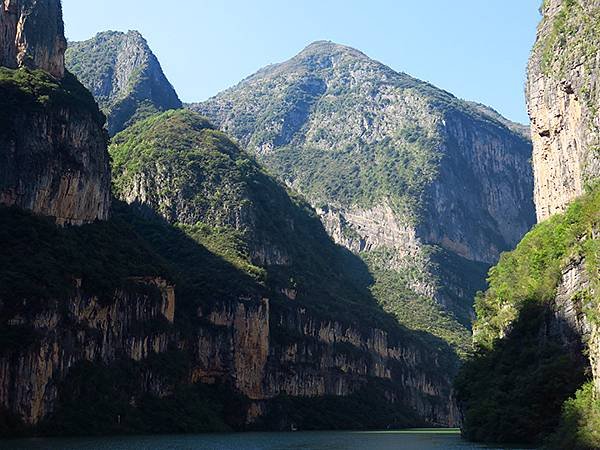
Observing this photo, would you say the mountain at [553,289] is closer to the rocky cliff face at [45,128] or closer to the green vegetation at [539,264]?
the green vegetation at [539,264]

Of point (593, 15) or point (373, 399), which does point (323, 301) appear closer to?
point (373, 399)

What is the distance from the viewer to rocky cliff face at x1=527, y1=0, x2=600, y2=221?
90062 mm

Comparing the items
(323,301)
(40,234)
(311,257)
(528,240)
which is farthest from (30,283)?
(311,257)

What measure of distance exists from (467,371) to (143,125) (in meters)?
111

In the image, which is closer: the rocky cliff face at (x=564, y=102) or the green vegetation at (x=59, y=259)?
the green vegetation at (x=59, y=259)

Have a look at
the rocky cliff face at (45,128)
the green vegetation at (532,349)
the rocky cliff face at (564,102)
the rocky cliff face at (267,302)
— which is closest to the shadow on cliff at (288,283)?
the rocky cliff face at (267,302)

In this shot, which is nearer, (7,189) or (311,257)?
(7,189)

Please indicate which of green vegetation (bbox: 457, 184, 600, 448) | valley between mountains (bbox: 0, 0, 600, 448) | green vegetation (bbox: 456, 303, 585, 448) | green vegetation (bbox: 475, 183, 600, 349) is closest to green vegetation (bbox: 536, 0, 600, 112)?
valley between mountains (bbox: 0, 0, 600, 448)

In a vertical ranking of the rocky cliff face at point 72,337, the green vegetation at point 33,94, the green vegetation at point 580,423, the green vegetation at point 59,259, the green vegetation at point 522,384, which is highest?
the green vegetation at point 33,94

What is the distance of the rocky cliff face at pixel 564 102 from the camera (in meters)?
90.1

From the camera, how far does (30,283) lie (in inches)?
3455

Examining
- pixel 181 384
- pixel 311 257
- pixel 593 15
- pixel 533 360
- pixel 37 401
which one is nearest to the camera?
pixel 533 360

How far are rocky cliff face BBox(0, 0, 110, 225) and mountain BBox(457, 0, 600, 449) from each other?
45610 mm

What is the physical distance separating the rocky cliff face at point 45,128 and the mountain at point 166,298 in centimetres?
24
